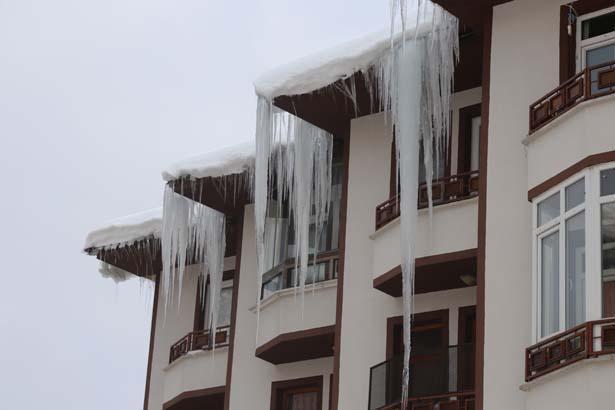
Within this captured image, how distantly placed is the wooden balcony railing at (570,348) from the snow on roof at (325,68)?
19.2 feet

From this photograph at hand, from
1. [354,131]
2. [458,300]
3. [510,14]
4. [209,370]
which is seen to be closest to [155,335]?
[209,370]

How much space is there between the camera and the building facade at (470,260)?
1686cm

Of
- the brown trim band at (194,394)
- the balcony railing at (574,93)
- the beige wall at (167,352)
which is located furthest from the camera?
the beige wall at (167,352)

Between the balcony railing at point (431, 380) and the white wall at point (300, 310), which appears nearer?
the balcony railing at point (431, 380)

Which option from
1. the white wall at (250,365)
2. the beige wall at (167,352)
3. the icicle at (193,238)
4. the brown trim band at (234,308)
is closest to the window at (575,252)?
the white wall at (250,365)

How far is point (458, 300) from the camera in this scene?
67.6 ft

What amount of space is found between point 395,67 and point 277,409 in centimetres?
631

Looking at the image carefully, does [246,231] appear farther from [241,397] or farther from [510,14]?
[510,14]

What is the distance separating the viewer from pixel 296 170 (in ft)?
76.1

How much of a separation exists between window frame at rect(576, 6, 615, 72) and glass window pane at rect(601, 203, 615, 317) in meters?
2.89

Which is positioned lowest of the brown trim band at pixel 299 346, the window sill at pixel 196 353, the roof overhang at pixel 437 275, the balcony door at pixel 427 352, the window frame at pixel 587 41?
the balcony door at pixel 427 352

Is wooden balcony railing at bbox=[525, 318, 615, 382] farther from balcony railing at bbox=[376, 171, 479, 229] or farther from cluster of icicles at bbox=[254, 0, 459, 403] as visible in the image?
balcony railing at bbox=[376, 171, 479, 229]

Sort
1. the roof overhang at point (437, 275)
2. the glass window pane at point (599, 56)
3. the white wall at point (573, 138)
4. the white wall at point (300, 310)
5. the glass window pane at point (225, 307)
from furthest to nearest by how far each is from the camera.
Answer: the glass window pane at point (225, 307) → the white wall at point (300, 310) → the roof overhang at point (437, 275) → the glass window pane at point (599, 56) → the white wall at point (573, 138)

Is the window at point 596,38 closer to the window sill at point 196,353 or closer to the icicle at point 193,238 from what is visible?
the icicle at point 193,238
